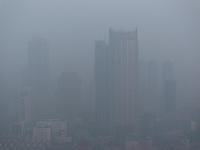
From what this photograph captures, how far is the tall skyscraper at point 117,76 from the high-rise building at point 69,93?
26cm

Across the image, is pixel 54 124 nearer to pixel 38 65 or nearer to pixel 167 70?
pixel 38 65

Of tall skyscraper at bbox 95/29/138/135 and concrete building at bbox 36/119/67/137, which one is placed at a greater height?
tall skyscraper at bbox 95/29/138/135

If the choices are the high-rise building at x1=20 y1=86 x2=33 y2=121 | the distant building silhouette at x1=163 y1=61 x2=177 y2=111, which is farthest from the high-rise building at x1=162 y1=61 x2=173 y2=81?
the high-rise building at x1=20 y1=86 x2=33 y2=121

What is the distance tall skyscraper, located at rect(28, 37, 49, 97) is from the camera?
3611 mm

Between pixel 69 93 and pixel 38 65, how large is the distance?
54 centimetres

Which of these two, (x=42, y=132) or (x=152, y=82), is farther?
(x=152, y=82)

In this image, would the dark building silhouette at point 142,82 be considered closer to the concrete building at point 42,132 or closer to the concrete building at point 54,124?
the concrete building at point 54,124

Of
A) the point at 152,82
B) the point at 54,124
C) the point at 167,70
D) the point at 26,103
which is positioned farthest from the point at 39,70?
the point at 167,70

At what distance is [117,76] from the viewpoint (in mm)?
3643

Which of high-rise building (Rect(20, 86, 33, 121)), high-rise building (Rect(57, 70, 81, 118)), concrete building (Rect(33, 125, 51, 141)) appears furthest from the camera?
high-rise building (Rect(57, 70, 81, 118))

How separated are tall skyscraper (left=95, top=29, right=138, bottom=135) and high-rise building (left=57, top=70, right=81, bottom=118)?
26 cm

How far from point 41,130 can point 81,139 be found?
49 centimetres

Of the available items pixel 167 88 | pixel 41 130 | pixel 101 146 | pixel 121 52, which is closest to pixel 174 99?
pixel 167 88

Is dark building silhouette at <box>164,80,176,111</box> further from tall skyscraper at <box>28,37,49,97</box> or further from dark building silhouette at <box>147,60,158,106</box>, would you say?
tall skyscraper at <box>28,37,49,97</box>
